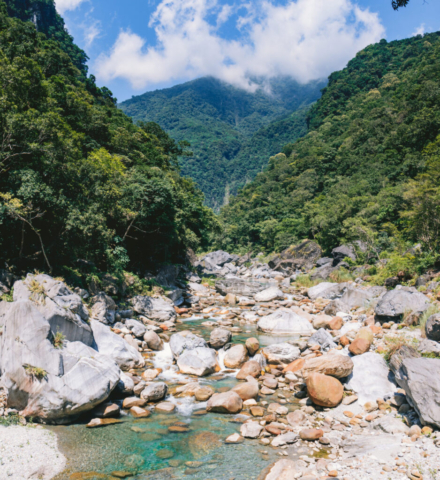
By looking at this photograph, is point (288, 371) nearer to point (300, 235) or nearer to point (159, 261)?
point (159, 261)

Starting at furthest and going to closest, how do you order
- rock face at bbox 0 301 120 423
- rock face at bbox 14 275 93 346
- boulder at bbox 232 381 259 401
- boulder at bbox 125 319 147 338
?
boulder at bbox 125 319 147 338, rock face at bbox 14 275 93 346, boulder at bbox 232 381 259 401, rock face at bbox 0 301 120 423

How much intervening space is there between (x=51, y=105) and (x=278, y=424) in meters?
17.9

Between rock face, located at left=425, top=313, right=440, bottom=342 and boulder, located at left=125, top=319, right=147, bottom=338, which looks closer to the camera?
rock face, located at left=425, top=313, right=440, bottom=342

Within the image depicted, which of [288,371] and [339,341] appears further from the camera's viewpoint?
[339,341]

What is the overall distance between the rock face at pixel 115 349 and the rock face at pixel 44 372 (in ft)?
7.47

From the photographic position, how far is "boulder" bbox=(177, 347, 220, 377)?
38.0 ft

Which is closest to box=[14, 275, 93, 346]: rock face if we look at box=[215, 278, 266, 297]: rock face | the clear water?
the clear water

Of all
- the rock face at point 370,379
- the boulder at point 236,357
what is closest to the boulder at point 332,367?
the rock face at point 370,379

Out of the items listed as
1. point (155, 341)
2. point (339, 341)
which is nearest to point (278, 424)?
point (339, 341)

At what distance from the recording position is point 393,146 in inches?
1900

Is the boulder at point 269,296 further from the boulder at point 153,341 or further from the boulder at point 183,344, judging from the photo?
the boulder at point 153,341

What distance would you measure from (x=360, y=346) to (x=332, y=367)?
6.98 ft

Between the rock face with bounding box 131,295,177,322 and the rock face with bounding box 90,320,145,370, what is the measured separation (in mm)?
6136

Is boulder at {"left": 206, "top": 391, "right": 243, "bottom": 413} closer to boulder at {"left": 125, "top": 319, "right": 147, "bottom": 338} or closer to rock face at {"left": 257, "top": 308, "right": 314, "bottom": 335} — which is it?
boulder at {"left": 125, "top": 319, "right": 147, "bottom": 338}
